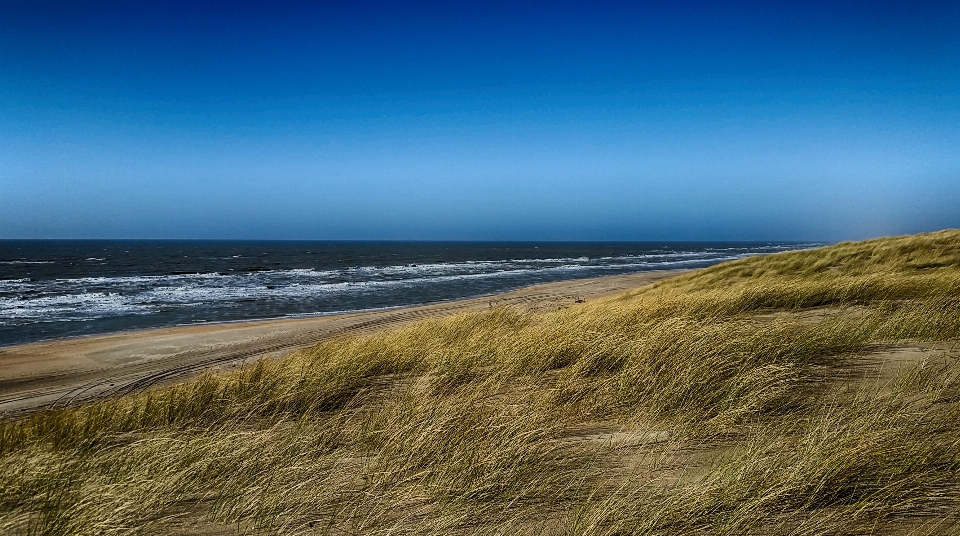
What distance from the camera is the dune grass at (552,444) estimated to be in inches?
119

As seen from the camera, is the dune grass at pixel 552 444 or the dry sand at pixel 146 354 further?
the dry sand at pixel 146 354

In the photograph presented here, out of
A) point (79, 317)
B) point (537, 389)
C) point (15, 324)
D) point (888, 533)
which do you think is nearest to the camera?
point (888, 533)

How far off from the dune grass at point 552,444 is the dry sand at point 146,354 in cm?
605

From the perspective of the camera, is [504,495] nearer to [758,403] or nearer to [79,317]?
[758,403]

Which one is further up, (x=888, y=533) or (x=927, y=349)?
(x=927, y=349)

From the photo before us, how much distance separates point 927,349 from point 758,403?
2.84m

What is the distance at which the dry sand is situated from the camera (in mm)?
12711

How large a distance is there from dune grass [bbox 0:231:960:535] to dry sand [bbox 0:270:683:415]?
6.05 m

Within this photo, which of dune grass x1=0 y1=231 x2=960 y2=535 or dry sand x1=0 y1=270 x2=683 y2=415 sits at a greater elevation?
dune grass x1=0 y1=231 x2=960 y2=535

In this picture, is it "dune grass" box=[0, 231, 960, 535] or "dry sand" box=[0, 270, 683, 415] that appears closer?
"dune grass" box=[0, 231, 960, 535]

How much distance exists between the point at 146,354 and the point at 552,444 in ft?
56.4

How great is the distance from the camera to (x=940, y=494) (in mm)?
2918

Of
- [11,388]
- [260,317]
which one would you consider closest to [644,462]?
[11,388]

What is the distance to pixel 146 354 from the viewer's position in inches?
661
